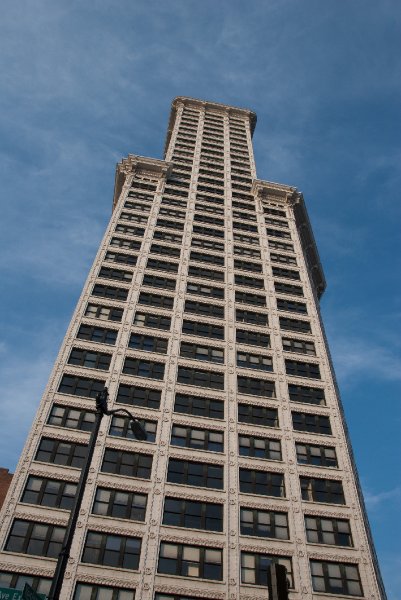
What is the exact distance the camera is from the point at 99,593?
93.1 feet

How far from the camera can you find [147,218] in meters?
59.0

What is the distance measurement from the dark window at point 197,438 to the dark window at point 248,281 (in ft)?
61.8

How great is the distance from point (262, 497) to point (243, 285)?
2315 cm

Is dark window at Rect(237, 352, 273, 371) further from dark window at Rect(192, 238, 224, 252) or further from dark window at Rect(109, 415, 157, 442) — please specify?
dark window at Rect(192, 238, 224, 252)

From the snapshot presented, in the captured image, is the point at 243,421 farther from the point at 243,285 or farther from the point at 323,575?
the point at 243,285

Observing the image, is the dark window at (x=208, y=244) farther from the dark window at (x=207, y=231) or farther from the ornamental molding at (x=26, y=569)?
the ornamental molding at (x=26, y=569)

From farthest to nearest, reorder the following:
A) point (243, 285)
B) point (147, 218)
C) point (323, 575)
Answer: point (147, 218), point (243, 285), point (323, 575)

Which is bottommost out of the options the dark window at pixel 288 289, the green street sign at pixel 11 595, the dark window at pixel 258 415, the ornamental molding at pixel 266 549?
the green street sign at pixel 11 595

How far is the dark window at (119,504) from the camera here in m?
32.0

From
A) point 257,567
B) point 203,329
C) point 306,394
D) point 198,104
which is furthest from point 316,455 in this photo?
point 198,104

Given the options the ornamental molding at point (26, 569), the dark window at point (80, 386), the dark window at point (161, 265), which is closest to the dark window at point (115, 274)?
the dark window at point (161, 265)

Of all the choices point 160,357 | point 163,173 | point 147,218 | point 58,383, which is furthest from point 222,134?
point 58,383

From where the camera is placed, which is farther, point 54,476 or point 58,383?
point 58,383

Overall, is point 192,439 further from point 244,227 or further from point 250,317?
point 244,227
